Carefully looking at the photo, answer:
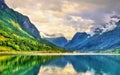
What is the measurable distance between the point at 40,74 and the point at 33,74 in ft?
3.27

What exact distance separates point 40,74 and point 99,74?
10.8 meters

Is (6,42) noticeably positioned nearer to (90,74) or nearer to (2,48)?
(2,48)

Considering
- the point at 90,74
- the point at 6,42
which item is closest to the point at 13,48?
the point at 6,42

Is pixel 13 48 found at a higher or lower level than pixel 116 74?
higher

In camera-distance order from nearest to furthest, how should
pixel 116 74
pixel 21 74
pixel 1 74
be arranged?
pixel 1 74 < pixel 21 74 < pixel 116 74

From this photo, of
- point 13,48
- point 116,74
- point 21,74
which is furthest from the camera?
point 13,48

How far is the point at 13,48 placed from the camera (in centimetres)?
19688

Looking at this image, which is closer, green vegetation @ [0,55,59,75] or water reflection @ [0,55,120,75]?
green vegetation @ [0,55,59,75]

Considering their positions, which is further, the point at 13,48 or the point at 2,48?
the point at 13,48

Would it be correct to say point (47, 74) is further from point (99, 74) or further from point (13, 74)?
point (99, 74)

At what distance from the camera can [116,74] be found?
1895 inches

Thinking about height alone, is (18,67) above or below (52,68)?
above

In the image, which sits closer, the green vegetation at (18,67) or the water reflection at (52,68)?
the green vegetation at (18,67)

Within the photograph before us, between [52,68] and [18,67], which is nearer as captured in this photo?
[18,67]
